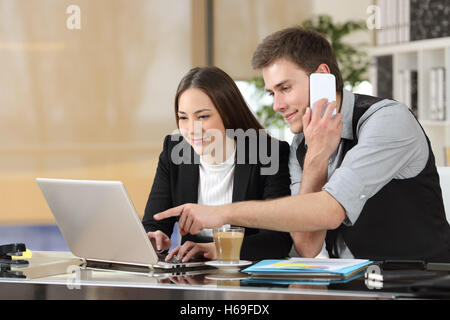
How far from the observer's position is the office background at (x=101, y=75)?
18.7 ft

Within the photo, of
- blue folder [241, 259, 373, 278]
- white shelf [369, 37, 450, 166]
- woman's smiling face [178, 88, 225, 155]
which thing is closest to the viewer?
blue folder [241, 259, 373, 278]

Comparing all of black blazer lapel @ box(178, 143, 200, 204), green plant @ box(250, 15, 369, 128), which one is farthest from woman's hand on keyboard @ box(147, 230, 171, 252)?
green plant @ box(250, 15, 369, 128)

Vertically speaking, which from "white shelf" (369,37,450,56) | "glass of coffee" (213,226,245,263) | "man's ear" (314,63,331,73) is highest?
"white shelf" (369,37,450,56)

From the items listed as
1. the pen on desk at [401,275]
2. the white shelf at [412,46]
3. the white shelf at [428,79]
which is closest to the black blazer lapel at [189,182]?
the pen on desk at [401,275]

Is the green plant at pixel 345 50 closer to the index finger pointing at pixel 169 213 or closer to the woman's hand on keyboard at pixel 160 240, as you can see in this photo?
the woman's hand on keyboard at pixel 160 240

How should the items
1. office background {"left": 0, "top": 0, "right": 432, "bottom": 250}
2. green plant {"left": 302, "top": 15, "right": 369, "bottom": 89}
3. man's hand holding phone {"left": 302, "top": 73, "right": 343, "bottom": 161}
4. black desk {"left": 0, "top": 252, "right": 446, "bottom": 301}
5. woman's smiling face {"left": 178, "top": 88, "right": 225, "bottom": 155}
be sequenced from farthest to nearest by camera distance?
1. office background {"left": 0, "top": 0, "right": 432, "bottom": 250}
2. green plant {"left": 302, "top": 15, "right": 369, "bottom": 89}
3. woman's smiling face {"left": 178, "top": 88, "right": 225, "bottom": 155}
4. man's hand holding phone {"left": 302, "top": 73, "right": 343, "bottom": 161}
5. black desk {"left": 0, "top": 252, "right": 446, "bottom": 301}

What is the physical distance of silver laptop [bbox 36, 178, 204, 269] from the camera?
1439 mm

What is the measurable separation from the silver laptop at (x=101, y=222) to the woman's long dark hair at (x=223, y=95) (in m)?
0.71

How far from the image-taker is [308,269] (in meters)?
1.33

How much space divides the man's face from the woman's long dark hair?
0.23 m

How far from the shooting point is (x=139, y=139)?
5949 millimetres

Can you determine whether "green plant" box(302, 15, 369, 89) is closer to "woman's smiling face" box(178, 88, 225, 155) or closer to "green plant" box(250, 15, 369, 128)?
"green plant" box(250, 15, 369, 128)
